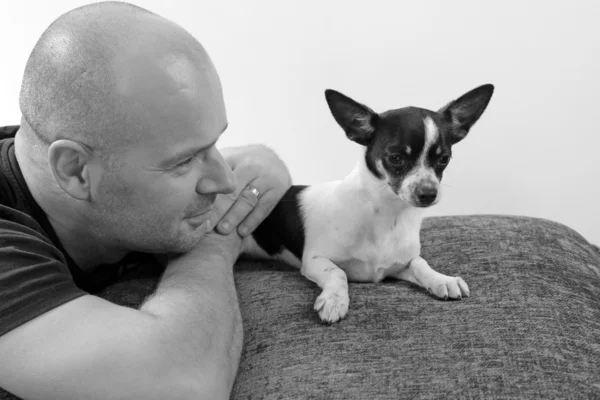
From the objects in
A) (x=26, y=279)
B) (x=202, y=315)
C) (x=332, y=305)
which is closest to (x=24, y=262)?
(x=26, y=279)

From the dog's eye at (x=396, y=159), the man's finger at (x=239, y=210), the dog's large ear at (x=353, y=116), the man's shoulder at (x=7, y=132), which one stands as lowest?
the man's finger at (x=239, y=210)

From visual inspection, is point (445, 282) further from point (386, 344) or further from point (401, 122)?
point (401, 122)

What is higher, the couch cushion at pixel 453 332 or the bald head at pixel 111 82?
the bald head at pixel 111 82

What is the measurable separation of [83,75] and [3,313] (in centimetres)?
45

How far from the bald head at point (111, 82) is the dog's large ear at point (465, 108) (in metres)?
0.79

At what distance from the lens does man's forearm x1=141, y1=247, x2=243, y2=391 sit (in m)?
1.15

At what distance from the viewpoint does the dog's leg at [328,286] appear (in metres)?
1.42

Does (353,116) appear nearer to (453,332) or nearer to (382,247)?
(382,247)

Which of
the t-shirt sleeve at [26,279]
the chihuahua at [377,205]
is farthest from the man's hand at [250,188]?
the t-shirt sleeve at [26,279]

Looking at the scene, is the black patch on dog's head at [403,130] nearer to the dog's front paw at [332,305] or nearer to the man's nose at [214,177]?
the dog's front paw at [332,305]

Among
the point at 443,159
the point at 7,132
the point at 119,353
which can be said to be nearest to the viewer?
the point at 119,353

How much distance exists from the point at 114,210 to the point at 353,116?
76 cm

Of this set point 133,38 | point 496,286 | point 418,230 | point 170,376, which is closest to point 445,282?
point 496,286

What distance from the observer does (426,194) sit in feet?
5.45
